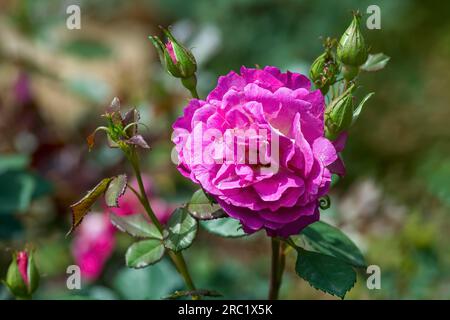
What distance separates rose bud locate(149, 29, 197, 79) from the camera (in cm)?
70

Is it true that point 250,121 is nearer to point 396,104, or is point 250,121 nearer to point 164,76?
point 164,76

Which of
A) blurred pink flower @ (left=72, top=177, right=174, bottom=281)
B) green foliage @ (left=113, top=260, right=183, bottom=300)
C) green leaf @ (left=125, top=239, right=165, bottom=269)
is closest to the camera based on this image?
green leaf @ (left=125, top=239, right=165, bottom=269)

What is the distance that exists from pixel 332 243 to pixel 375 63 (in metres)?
0.19

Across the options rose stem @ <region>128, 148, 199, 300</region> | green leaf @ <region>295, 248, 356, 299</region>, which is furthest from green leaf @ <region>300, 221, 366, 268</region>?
rose stem @ <region>128, 148, 199, 300</region>

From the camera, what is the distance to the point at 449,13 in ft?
7.90

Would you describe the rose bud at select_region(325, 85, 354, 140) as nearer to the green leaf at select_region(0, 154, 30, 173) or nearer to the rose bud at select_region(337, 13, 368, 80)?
the rose bud at select_region(337, 13, 368, 80)

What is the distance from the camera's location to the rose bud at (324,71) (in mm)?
683

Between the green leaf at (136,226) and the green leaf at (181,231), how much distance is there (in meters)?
0.04

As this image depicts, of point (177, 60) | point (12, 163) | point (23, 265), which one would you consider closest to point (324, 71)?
point (177, 60)

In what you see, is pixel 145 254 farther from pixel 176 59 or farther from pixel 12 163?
pixel 12 163

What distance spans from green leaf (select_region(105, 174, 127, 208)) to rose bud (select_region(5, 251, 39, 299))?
0.52ft

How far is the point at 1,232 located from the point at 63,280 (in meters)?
0.30

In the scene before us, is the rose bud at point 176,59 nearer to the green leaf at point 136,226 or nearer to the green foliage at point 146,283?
the green leaf at point 136,226

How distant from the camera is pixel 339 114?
0.64 m
